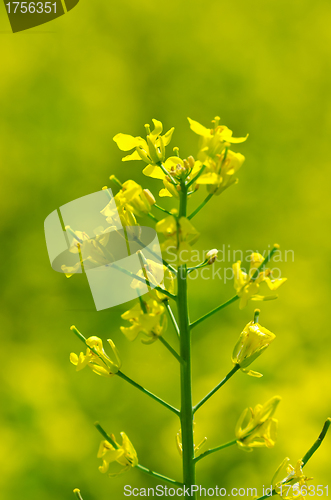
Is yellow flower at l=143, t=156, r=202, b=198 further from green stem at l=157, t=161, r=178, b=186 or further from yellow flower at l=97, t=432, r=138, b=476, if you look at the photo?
yellow flower at l=97, t=432, r=138, b=476

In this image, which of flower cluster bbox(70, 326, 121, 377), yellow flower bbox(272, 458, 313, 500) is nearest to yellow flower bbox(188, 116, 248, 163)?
flower cluster bbox(70, 326, 121, 377)

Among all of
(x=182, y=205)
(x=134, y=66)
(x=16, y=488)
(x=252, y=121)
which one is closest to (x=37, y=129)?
(x=134, y=66)

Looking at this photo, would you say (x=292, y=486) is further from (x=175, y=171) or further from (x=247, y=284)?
(x=175, y=171)

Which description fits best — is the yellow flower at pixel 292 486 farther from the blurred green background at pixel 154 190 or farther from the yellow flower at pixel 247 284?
the blurred green background at pixel 154 190

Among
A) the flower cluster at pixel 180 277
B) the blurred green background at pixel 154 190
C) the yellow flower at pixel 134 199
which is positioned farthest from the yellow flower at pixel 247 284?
the blurred green background at pixel 154 190

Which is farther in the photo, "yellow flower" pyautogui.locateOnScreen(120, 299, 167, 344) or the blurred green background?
the blurred green background

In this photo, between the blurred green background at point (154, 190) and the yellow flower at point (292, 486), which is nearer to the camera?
the yellow flower at point (292, 486)
